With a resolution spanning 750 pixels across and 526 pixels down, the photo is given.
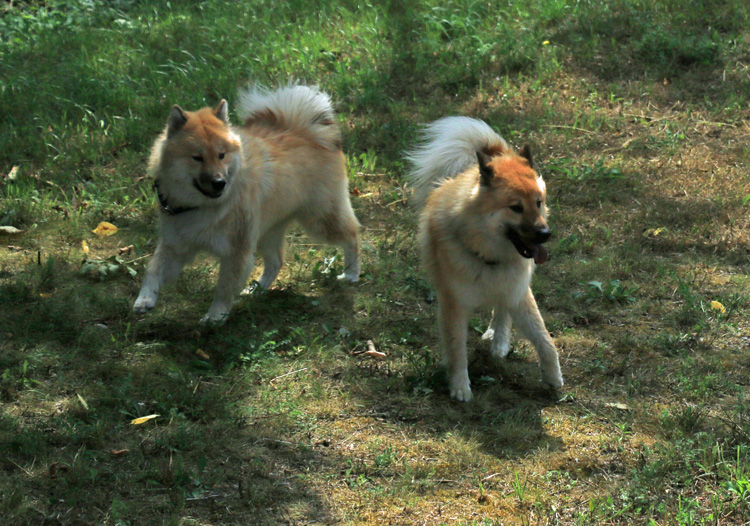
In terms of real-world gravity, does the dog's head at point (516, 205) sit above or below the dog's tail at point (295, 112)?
above

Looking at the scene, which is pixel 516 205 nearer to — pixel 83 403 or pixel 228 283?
pixel 228 283

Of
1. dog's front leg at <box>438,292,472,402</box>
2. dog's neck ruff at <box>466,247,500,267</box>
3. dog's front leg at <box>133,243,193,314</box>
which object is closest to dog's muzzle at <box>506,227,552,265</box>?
dog's neck ruff at <box>466,247,500,267</box>

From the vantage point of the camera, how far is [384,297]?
5227 millimetres

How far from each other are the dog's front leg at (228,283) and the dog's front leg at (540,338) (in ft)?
5.59

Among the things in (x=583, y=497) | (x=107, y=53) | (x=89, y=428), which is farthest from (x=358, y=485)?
(x=107, y=53)

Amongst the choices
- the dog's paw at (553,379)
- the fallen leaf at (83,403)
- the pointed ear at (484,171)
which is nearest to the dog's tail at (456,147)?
the pointed ear at (484,171)

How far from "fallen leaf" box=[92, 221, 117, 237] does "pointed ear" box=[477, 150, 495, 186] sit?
10.7 ft

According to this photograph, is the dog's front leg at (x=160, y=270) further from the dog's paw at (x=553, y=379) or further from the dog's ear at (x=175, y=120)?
the dog's paw at (x=553, y=379)

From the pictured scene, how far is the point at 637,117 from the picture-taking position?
729cm

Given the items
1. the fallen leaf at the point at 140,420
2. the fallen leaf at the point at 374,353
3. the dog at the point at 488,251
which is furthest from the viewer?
the fallen leaf at the point at 374,353

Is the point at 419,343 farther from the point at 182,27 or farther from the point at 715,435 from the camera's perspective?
the point at 182,27

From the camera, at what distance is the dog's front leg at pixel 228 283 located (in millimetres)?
Answer: 4793

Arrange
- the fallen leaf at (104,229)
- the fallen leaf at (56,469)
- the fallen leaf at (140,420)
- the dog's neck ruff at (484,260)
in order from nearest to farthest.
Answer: the fallen leaf at (56,469), the fallen leaf at (140,420), the dog's neck ruff at (484,260), the fallen leaf at (104,229)

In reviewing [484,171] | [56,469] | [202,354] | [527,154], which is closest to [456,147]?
[527,154]
